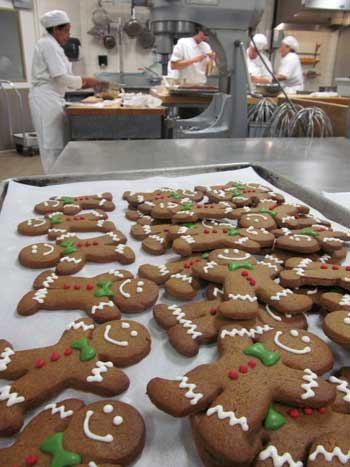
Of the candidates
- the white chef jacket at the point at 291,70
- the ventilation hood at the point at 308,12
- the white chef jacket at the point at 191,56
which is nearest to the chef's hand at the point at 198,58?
the white chef jacket at the point at 191,56

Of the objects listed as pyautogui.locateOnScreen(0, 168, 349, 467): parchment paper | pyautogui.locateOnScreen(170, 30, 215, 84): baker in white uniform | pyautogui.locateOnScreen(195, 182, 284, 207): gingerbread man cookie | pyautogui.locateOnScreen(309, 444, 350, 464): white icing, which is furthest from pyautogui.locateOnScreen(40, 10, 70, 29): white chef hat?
pyautogui.locateOnScreen(309, 444, 350, 464): white icing

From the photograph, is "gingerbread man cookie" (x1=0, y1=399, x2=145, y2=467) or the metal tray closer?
"gingerbread man cookie" (x1=0, y1=399, x2=145, y2=467)

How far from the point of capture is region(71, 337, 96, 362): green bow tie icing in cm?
56

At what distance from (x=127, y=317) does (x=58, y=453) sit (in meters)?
0.30

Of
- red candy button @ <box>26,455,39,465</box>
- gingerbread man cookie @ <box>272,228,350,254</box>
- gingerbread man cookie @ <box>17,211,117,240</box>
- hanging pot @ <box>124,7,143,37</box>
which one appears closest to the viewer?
red candy button @ <box>26,455,39,465</box>

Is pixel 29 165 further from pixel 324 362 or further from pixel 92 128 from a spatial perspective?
pixel 324 362

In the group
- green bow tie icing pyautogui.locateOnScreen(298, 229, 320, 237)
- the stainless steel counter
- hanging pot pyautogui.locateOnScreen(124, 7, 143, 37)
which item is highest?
hanging pot pyautogui.locateOnScreen(124, 7, 143, 37)

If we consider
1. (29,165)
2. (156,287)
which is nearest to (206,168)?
(156,287)

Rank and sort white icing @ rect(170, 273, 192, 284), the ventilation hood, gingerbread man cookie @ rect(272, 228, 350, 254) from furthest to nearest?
the ventilation hood
gingerbread man cookie @ rect(272, 228, 350, 254)
white icing @ rect(170, 273, 192, 284)

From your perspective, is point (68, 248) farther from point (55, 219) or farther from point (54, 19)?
point (54, 19)

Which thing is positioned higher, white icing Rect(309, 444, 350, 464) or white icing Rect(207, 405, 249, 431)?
white icing Rect(207, 405, 249, 431)

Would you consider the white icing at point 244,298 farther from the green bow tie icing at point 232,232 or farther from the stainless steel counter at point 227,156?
the stainless steel counter at point 227,156

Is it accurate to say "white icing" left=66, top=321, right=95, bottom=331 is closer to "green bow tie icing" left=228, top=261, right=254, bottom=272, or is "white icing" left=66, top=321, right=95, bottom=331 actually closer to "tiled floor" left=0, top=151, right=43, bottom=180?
"green bow tie icing" left=228, top=261, right=254, bottom=272

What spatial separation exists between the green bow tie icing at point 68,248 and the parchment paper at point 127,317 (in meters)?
0.06
